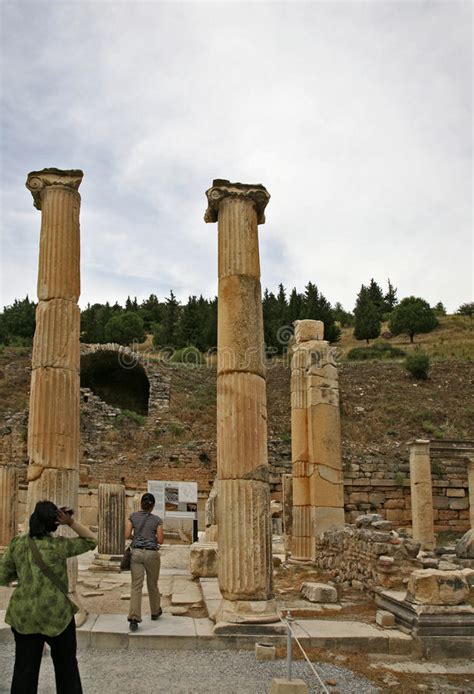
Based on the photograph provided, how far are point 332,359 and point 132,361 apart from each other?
71.0 ft

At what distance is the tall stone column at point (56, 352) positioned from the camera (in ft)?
29.6

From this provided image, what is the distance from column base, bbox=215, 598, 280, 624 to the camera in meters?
7.95

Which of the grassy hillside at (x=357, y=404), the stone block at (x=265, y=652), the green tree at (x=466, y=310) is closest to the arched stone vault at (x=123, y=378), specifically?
the grassy hillside at (x=357, y=404)

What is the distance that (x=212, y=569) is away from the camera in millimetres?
12859

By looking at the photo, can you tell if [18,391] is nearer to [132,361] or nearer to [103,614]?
[132,361]

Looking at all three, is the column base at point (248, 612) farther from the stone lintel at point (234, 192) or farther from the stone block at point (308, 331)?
the stone block at point (308, 331)

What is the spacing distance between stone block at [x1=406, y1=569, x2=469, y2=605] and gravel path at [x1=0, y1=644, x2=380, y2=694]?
1877 millimetres

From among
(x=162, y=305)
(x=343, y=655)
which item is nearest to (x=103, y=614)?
(x=343, y=655)

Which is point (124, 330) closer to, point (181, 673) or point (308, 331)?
point (308, 331)

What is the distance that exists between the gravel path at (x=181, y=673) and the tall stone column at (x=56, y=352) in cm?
175

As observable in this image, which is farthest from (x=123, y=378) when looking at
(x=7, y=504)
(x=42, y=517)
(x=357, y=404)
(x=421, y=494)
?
(x=42, y=517)

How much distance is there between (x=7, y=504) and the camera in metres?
15.7

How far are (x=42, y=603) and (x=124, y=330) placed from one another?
54413 mm

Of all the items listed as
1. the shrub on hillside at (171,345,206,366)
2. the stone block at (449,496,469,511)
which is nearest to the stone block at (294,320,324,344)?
the stone block at (449,496,469,511)
